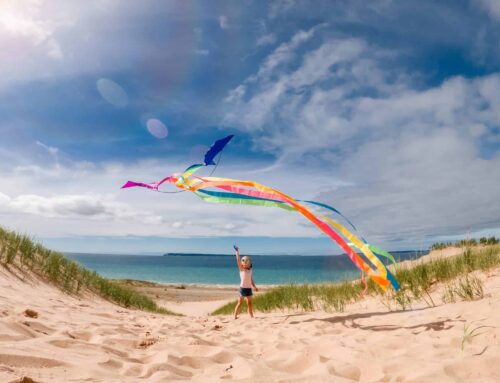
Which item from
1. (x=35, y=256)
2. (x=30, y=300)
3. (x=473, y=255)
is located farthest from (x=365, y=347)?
(x=35, y=256)

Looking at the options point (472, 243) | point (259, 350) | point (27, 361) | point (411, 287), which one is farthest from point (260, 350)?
point (472, 243)

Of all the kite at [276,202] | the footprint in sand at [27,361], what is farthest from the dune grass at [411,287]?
the footprint in sand at [27,361]

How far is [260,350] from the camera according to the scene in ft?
14.0

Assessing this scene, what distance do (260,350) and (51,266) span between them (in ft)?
23.9

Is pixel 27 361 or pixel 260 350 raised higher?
pixel 27 361

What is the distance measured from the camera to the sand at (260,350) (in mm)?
2840

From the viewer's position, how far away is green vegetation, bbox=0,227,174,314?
8625mm

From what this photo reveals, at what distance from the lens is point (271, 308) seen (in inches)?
436

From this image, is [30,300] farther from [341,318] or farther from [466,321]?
[466,321]

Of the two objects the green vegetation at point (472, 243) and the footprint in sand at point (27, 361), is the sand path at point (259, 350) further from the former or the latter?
the green vegetation at point (472, 243)

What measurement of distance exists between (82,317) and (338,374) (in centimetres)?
421

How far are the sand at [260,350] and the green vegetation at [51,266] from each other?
3106mm

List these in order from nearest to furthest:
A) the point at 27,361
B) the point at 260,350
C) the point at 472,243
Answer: the point at 27,361 → the point at 260,350 → the point at 472,243

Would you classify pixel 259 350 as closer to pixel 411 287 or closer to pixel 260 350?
pixel 260 350
